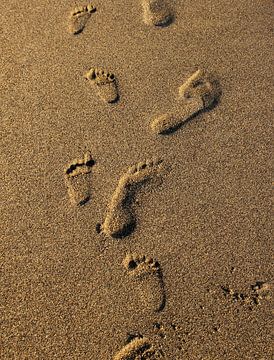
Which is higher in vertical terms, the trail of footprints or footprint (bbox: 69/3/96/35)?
footprint (bbox: 69/3/96/35)

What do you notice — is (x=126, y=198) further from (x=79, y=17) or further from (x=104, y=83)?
(x=79, y=17)

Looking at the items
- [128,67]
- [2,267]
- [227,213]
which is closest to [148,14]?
[128,67]

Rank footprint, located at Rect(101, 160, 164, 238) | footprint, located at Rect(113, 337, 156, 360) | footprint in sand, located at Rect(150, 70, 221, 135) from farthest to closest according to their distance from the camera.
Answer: footprint in sand, located at Rect(150, 70, 221, 135) < footprint, located at Rect(101, 160, 164, 238) < footprint, located at Rect(113, 337, 156, 360)

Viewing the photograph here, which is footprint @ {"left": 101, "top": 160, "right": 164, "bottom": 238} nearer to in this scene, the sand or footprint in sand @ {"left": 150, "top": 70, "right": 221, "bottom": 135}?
the sand

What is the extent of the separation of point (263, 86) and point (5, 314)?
4.30 ft

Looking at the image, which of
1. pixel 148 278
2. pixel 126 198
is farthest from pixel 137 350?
pixel 126 198

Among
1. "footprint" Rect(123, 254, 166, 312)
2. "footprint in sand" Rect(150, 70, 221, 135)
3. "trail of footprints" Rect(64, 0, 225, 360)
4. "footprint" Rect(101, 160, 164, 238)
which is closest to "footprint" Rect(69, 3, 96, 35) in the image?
"trail of footprints" Rect(64, 0, 225, 360)

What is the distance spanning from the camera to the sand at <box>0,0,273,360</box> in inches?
55.0

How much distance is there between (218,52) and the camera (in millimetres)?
1788

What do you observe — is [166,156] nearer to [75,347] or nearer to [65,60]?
[65,60]

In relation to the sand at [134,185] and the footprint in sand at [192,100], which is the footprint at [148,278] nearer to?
the sand at [134,185]

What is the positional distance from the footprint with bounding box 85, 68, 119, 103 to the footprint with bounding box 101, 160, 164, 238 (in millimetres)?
316

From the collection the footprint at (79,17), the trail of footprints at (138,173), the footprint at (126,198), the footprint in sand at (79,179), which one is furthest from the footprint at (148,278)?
the footprint at (79,17)

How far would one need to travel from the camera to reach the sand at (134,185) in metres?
1.40
